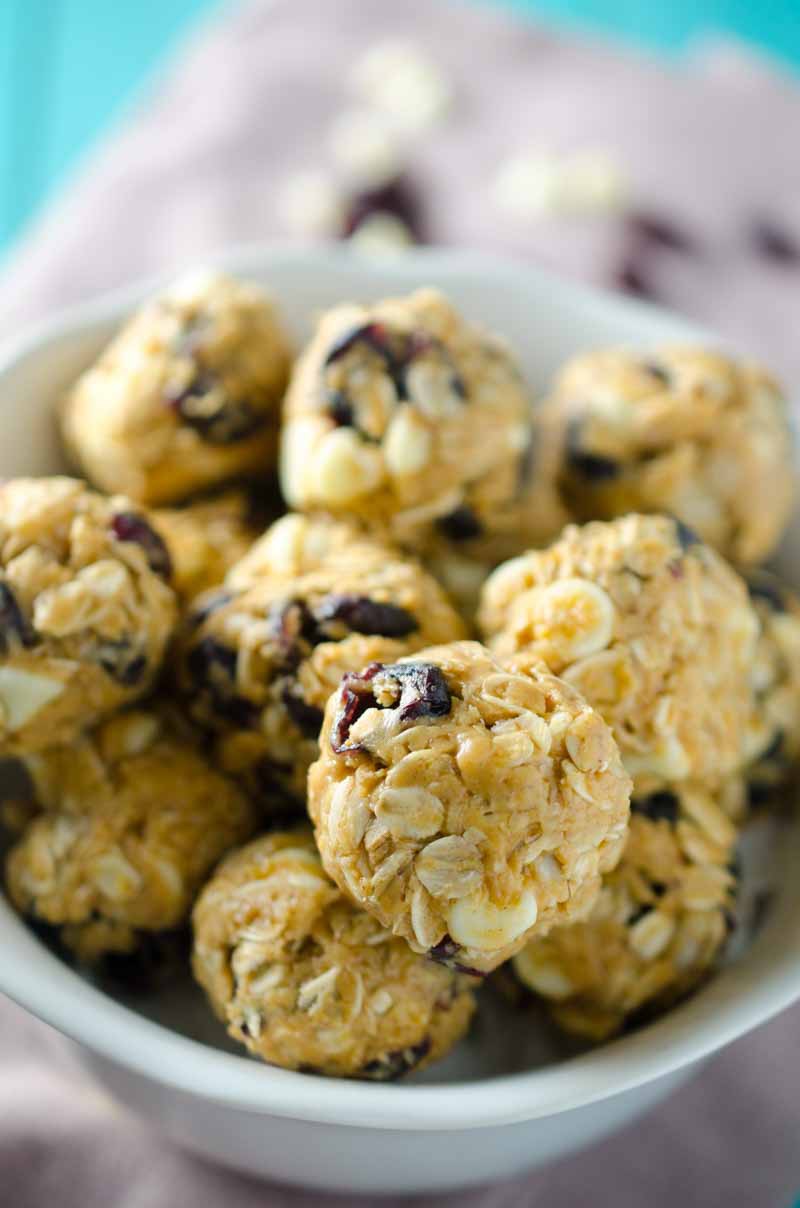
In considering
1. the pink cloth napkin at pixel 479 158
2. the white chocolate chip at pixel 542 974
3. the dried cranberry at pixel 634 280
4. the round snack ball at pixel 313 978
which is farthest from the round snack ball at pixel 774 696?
the dried cranberry at pixel 634 280

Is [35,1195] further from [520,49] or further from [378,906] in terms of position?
[520,49]

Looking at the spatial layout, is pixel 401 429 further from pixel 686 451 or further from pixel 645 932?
pixel 645 932

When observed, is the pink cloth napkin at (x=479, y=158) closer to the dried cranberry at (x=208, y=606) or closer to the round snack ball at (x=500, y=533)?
the round snack ball at (x=500, y=533)

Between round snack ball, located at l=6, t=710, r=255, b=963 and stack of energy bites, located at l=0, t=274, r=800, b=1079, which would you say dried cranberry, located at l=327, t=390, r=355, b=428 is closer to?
stack of energy bites, located at l=0, t=274, r=800, b=1079

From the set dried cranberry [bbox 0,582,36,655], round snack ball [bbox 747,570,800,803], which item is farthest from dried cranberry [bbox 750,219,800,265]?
dried cranberry [bbox 0,582,36,655]

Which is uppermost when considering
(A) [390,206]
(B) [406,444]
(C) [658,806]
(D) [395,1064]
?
(B) [406,444]

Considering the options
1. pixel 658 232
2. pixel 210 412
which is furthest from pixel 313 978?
pixel 658 232

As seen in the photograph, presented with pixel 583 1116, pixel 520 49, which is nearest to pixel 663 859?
pixel 583 1116
